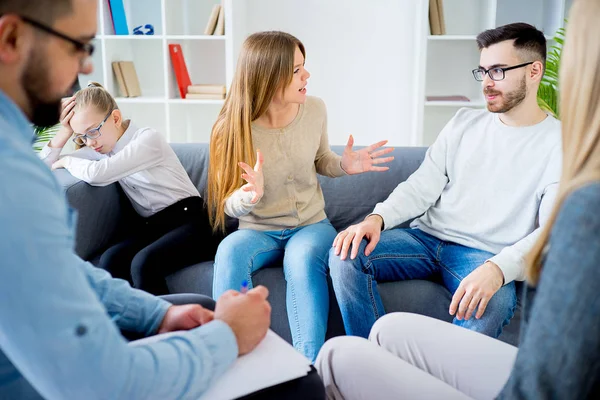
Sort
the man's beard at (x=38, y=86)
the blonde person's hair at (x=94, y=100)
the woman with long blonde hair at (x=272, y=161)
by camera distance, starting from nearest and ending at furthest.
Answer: the man's beard at (x=38, y=86) → the woman with long blonde hair at (x=272, y=161) → the blonde person's hair at (x=94, y=100)

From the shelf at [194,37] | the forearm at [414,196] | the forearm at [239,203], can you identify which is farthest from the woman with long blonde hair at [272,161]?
the shelf at [194,37]

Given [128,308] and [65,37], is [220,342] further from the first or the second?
[65,37]

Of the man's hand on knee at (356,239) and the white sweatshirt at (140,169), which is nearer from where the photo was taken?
the man's hand on knee at (356,239)

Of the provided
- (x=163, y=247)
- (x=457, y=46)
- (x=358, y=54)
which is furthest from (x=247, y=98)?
(x=457, y=46)

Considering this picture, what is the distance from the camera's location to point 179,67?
369 centimetres

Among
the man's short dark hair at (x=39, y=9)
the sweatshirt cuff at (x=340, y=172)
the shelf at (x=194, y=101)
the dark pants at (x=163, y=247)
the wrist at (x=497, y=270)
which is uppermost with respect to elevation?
the man's short dark hair at (x=39, y=9)

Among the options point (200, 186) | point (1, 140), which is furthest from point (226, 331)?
point (200, 186)

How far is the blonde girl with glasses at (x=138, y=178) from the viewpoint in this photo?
7.04 ft

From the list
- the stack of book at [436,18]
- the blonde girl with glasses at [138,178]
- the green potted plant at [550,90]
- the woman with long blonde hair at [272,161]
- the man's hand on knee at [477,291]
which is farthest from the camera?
the stack of book at [436,18]

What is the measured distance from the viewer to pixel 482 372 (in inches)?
41.2

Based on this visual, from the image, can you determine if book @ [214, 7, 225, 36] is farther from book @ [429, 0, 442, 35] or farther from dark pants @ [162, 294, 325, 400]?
dark pants @ [162, 294, 325, 400]

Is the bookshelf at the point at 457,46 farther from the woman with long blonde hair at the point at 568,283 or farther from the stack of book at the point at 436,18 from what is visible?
the woman with long blonde hair at the point at 568,283

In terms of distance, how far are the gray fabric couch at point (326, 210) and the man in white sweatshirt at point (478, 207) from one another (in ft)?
0.23

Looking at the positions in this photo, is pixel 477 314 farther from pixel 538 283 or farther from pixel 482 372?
pixel 538 283
